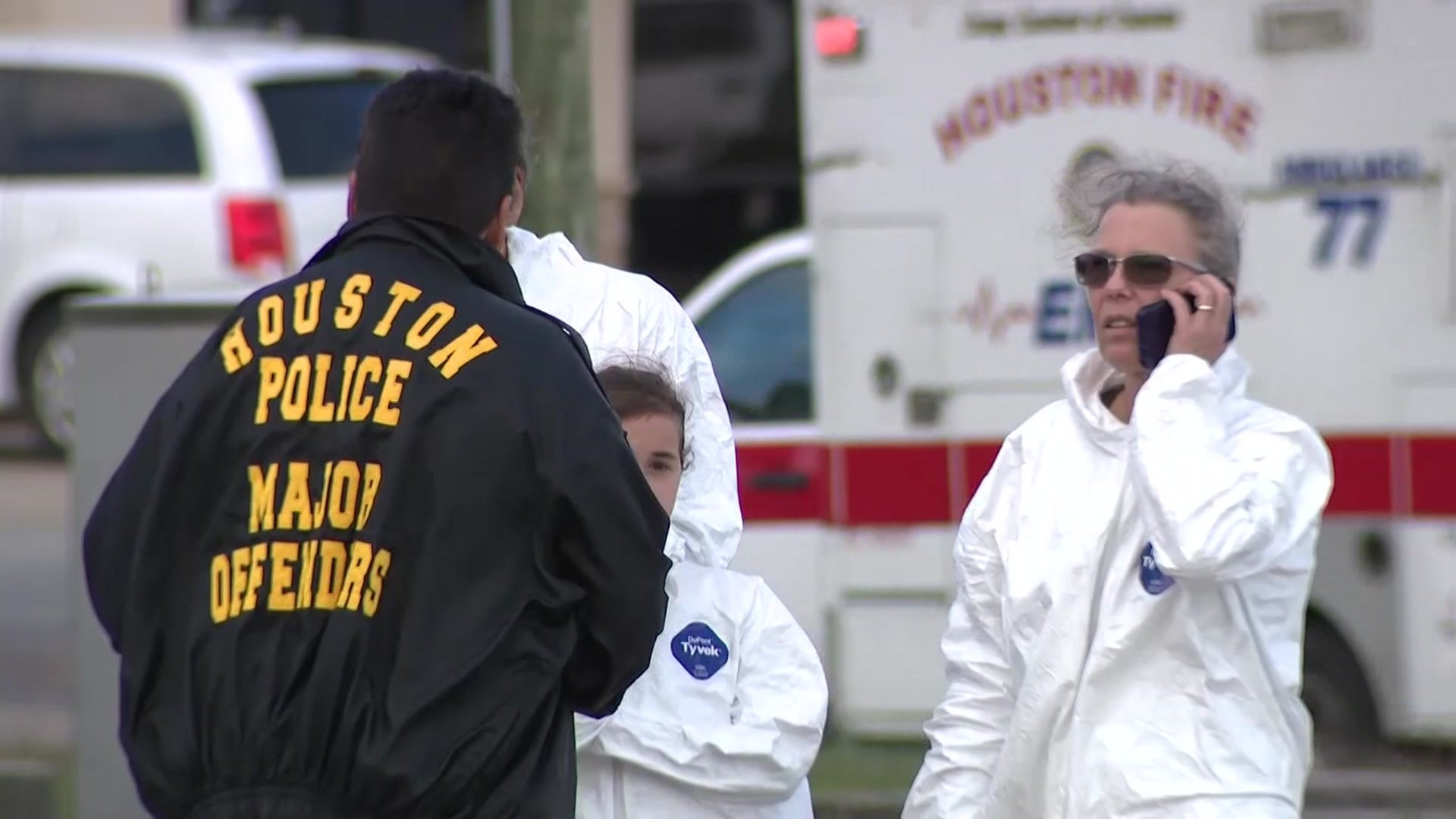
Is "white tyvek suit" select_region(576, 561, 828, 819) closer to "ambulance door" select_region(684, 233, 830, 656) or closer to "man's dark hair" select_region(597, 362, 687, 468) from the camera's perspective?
"man's dark hair" select_region(597, 362, 687, 468)

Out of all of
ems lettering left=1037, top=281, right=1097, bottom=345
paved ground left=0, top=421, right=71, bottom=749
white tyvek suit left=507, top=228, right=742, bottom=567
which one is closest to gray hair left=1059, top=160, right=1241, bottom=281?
white tyvek suit left=507, top=228, right=742, bottom=567

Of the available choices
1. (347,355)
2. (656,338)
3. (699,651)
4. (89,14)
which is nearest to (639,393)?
(656,338)

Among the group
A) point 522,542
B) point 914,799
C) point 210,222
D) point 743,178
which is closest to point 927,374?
point 914,799

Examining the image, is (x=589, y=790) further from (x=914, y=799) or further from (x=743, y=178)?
(x=743, y=178)

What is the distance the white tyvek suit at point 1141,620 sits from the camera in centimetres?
315

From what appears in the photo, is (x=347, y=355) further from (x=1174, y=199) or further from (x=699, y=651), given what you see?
(x=1174, y=199)

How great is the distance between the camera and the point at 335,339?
8.59ft

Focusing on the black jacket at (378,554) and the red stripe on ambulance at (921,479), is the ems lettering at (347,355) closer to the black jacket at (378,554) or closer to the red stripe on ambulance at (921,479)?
the black jacket at (378,554)

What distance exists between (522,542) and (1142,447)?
97 cm

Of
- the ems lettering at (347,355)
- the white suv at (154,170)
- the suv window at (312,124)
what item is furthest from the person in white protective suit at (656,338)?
the suv window at (312,124)

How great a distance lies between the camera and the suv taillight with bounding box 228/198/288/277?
12.0 metres

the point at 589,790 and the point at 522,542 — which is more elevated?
the point at 522,542

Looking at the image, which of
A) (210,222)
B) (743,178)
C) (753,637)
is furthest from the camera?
(743,178)

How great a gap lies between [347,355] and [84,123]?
1057 cm
